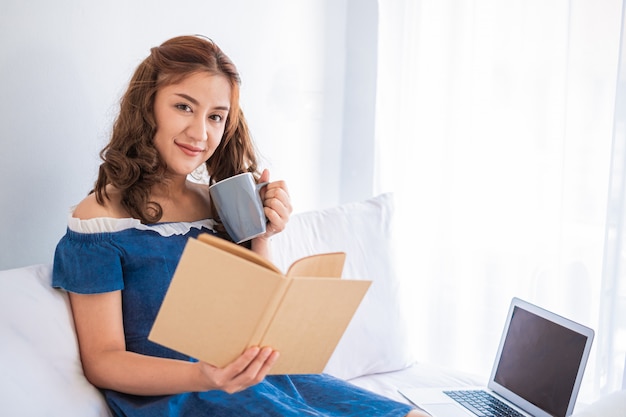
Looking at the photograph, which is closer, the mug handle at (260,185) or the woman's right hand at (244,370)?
the woman's right hand at (244,370)

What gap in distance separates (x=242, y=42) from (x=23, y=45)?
2.39ft

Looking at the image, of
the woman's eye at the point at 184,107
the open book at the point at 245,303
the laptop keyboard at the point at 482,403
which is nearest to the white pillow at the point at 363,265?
the laptop keyboard at the point at 482,403

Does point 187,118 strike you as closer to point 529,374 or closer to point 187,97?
point 187,97

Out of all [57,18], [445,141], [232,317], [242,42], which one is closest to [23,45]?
[57,18]

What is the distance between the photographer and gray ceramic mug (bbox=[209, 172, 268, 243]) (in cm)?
129

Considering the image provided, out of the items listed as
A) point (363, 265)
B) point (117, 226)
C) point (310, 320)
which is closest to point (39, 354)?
point (117, 226)

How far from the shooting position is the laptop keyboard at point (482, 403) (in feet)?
5.09

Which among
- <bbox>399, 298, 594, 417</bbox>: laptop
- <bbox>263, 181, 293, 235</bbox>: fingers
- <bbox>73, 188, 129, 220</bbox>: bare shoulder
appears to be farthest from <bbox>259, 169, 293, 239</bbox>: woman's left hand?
<bbox>399, 298, 594, 417</bbox>: laptop

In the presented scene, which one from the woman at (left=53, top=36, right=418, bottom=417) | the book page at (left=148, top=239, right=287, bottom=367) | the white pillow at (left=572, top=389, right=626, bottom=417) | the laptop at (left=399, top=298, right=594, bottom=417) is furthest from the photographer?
the laptop at (left=399, top=298, right=594, bottom=417)

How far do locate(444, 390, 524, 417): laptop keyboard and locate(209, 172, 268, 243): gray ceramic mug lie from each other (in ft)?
2.15

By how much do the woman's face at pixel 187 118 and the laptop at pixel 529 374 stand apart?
75 cm

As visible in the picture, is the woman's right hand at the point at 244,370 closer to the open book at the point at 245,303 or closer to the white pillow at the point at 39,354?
the open book at the point at 245,303

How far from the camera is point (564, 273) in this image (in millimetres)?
1876

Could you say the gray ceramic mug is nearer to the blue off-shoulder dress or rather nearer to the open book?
the blue off-shoulder dress
